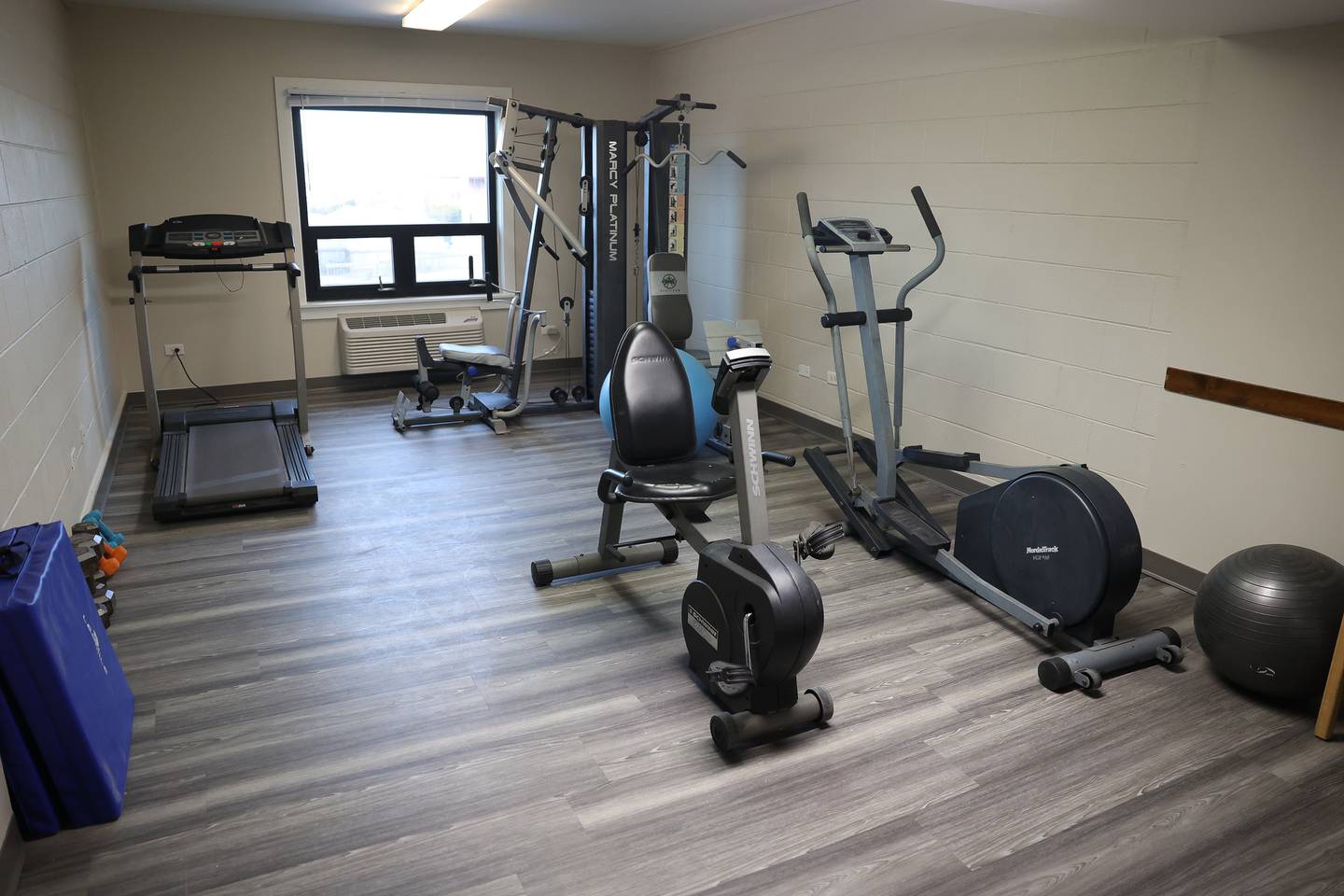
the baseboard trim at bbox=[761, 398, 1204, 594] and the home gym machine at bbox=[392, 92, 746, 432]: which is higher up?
the home gym machine at bbox=[392, 92, 746, 432]

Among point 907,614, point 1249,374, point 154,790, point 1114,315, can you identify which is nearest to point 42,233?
point 154,790

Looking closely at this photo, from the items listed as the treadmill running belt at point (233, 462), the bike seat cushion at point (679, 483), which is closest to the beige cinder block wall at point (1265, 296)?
the bike seat cushion at point (679, 483)

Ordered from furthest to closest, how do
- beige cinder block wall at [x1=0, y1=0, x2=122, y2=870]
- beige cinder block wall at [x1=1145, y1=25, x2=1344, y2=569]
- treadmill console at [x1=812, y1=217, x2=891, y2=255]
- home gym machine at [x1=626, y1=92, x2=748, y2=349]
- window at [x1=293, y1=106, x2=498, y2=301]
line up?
window at [x1=293, y1=106, x2=498, y2=301] < home gym machine at [x1=626, y1=92, x2=748, y2=349] < treadmill console at [x1=812, y1=217, x2=891, y2=255] < beige cinder block wall at [x1=1145, y1=25, x2=1344, y2=569] < beige cinder block wall at [x1=0, y1=0, x2=122, y2=870]

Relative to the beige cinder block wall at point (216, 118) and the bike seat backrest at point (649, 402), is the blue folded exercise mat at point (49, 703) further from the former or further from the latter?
the beige cinder block wall at point (216, 118)

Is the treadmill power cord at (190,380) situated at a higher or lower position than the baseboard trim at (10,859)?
higher

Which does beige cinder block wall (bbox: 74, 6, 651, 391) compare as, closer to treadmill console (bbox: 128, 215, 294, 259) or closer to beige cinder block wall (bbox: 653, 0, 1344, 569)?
treadmill console (bbox: 128, 215, 294, 259)

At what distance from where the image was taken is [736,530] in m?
4.24

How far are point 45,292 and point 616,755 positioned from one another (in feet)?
10.1

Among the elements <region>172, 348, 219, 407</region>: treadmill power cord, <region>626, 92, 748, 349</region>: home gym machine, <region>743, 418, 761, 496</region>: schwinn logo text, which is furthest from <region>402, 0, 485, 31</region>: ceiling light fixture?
<region>743, 418, 761, 496</region>: schwinn logo text

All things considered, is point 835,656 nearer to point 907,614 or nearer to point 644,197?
point 907,614

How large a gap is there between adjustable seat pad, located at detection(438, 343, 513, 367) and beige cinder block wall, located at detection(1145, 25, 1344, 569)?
3.87 m

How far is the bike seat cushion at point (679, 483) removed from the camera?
3.12m

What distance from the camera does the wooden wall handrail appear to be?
3.12 m

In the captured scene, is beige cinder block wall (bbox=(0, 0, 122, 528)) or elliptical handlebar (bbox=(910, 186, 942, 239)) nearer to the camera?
beige cinder block wall (bbox=(0, 0, 122, 528))
